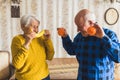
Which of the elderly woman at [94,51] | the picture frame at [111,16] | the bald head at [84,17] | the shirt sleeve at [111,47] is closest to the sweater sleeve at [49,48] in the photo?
the elderly woman at [94,51]

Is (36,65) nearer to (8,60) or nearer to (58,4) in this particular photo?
(8,60)

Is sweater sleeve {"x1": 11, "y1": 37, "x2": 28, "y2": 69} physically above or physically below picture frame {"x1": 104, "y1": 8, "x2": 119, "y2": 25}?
below

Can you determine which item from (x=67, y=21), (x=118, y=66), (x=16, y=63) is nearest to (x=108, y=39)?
(x=16, y=63)

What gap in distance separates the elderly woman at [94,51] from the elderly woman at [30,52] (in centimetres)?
32

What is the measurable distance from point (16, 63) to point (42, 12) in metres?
1.61

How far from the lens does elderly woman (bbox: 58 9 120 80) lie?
130cm

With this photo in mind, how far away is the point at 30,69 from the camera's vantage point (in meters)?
1.63

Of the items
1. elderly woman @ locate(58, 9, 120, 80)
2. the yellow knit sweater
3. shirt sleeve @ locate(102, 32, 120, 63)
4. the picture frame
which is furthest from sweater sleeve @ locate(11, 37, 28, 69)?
the picture frame

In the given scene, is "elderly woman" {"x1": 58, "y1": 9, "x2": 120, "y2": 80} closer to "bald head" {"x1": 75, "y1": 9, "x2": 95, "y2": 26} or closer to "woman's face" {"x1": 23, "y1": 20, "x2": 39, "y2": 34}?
"bald head" {"x1": 75, "y1": 9, "x2": 95, "y2": 26}

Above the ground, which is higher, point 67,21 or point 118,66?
point 67,21

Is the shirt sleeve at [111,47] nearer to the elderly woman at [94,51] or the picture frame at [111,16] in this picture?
the elderly woman at [94,51]

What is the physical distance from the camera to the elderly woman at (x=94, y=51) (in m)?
1.30

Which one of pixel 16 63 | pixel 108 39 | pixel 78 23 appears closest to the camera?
pixel 108 39

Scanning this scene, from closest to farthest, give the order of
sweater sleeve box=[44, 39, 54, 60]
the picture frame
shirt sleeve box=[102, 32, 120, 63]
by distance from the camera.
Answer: shirt sleeve box=[102, 32, 120, 63]
sweater sleeve box=[44, 39, 54, 60]
the picture frame
